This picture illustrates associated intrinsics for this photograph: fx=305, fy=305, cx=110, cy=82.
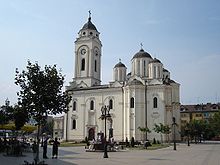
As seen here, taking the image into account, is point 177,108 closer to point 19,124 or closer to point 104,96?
point 104,96

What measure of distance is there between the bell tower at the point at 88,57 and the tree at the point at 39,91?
5574 centimetres

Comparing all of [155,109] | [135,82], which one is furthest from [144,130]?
[135,82]

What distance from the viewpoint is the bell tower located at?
7700cm

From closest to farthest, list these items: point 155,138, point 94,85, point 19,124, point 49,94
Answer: point 49,94 < point 19,124 < point 155,138 < point 94,85

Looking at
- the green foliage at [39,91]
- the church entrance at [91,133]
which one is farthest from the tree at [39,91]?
the church entrance at [91,133]

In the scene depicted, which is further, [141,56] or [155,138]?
[141,56]

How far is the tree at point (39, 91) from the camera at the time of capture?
64.7ft

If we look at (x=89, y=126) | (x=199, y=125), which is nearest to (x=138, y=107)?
(x=89, y=126)

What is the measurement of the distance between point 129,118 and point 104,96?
9.21m

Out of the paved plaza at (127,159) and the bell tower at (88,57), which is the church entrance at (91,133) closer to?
the bell tower at (88,57)

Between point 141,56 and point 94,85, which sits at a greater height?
point 141,56

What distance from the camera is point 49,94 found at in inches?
786

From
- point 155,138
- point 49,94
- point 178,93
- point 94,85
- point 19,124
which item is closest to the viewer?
point 49,94

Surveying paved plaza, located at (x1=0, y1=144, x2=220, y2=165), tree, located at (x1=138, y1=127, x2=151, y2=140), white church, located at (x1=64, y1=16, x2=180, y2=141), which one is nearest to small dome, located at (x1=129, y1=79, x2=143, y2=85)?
white church, located at (x1=64, y1=16, x2=180, y2=141)
